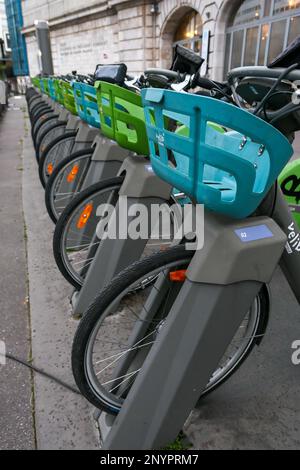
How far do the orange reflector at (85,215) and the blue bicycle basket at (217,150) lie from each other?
4.26ft

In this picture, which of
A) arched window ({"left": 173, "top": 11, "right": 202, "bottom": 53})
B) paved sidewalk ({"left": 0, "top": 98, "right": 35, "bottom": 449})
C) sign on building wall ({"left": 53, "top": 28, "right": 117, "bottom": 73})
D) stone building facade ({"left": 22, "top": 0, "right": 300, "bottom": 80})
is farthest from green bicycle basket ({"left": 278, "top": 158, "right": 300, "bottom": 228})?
sign on building wall ({"left": 53, "top": 28, "right": 117, "bottom": 73})

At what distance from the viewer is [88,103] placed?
9.06 ft

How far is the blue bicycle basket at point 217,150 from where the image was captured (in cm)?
100

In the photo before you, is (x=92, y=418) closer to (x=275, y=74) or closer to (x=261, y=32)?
(x=275, y=74)

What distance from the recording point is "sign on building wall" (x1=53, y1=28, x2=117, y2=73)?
20.3 m

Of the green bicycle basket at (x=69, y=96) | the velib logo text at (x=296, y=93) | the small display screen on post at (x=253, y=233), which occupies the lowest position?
the small display screen on post at (x=253, y=233)

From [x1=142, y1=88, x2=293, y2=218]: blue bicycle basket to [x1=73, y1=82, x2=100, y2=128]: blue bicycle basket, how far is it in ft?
5.08

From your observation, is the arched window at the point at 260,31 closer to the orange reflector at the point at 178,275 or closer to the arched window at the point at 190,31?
the arched window at the point at 190,31

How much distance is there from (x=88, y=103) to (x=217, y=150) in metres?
2.01

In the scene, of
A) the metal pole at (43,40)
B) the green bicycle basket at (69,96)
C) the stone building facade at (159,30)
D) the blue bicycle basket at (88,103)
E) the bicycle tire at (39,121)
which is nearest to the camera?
the blue bicycle basket at (88,103)

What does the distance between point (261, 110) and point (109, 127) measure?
116 centimetres

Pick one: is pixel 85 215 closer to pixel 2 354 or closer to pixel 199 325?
pixel 2 354

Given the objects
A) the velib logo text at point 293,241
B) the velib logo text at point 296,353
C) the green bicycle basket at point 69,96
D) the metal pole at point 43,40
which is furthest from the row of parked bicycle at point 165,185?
the metal pole at point 43,40

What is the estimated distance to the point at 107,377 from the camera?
1800 millimetres
